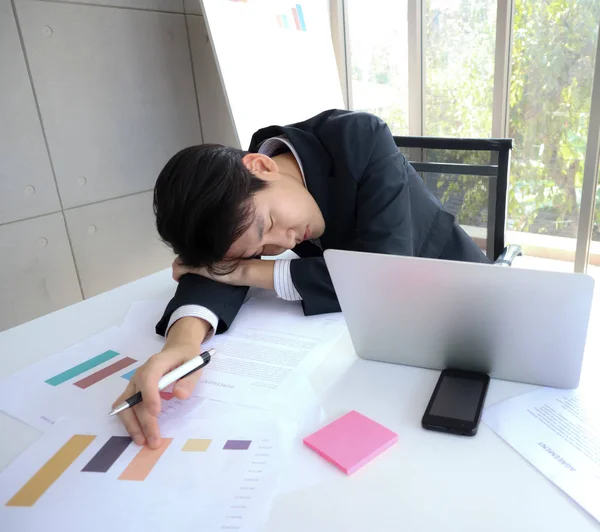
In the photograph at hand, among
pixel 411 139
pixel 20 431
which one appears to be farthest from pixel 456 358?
pixel 411 139

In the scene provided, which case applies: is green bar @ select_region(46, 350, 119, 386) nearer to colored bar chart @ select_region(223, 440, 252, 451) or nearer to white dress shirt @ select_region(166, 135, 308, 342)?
white dress shirt @ select_region(166, 135, 308, 342)

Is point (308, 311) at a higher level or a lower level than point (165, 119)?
lower

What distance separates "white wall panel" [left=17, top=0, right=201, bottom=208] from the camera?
2199 millimetres

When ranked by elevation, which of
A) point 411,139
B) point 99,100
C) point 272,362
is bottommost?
point 272,362

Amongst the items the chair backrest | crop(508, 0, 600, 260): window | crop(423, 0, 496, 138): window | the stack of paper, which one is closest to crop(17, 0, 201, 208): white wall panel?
crop(423, 0, 496, 138): window

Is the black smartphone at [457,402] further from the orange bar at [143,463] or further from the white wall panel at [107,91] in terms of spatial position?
the white wall panel at [107,91]

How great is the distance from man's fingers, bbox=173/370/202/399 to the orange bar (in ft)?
0.26

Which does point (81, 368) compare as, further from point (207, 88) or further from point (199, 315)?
point (207, 88)

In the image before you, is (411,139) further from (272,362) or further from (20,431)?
(20,431)

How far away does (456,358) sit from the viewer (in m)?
0.75

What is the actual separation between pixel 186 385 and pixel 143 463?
0.15 m

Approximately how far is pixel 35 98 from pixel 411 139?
162 cm

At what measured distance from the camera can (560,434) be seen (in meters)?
0.61

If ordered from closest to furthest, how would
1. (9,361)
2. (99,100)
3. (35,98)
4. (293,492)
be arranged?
(293,492) < (9,361) < (35,98) < (99,100)
